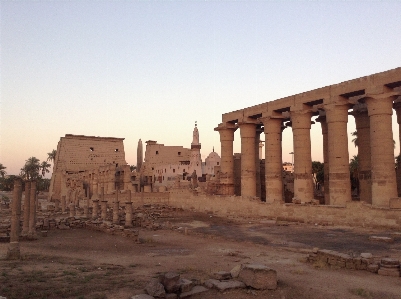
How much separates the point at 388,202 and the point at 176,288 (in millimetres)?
14921

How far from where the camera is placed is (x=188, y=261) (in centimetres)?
1049

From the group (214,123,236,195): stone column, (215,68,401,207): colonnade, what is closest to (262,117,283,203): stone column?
(215,68,401,207): colonnade

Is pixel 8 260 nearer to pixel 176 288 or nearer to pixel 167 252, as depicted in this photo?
pixel 167 252

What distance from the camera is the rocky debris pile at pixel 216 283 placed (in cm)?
686

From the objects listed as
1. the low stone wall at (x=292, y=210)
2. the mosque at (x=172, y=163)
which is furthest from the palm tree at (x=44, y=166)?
the low stone wall at (x=292, y=210)

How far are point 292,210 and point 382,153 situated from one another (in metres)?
5.70

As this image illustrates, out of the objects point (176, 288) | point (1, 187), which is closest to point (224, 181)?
point (176, 288)

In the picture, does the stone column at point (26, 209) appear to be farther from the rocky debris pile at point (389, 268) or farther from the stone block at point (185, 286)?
the rocky debris pile at point (389, 268)

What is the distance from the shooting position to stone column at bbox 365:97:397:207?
60.1ft

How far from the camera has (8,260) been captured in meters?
10.4

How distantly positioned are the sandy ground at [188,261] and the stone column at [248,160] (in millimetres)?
7536

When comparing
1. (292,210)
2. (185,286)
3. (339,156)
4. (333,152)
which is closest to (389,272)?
(185,286)

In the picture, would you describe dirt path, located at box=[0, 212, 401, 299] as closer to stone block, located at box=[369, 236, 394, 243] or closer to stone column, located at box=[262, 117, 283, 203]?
stone block, located at box=[369, 236, 394, 243]

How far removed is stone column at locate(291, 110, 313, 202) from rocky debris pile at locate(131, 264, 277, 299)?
1523 centimetres
